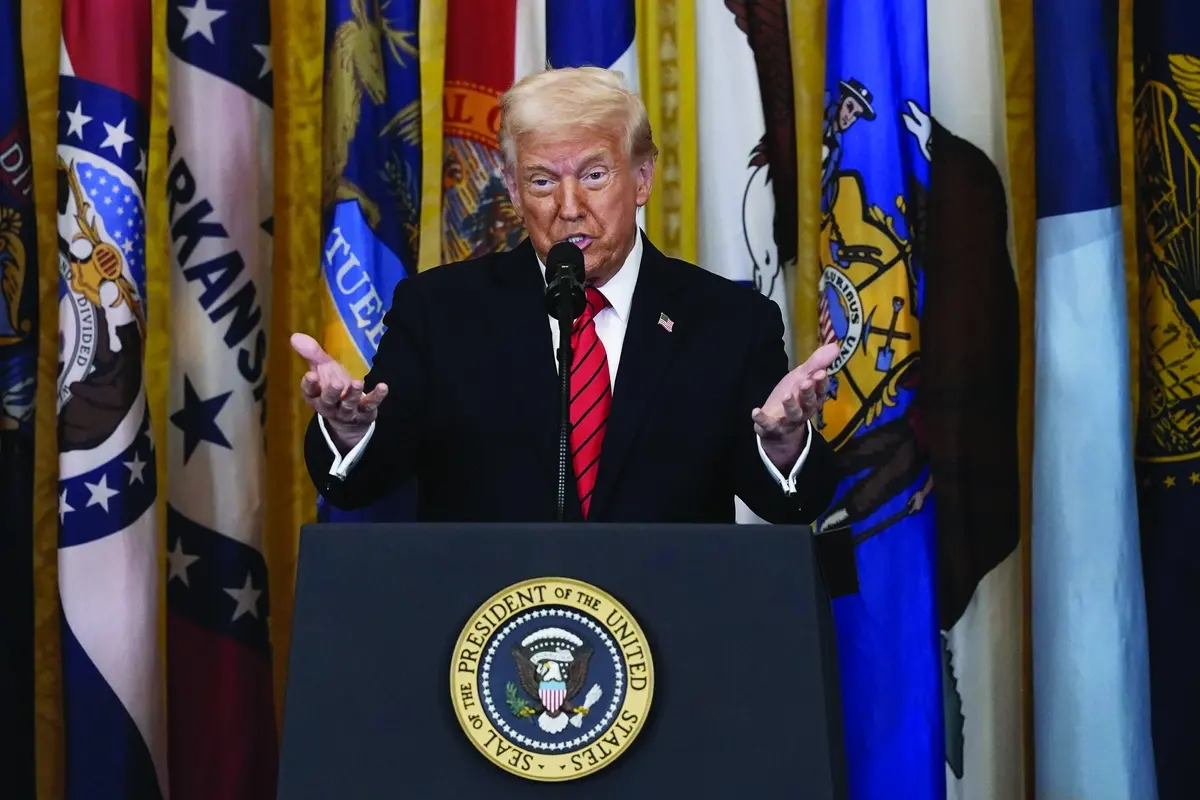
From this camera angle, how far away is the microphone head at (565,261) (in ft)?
5.12

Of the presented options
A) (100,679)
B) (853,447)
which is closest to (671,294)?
(853,447)

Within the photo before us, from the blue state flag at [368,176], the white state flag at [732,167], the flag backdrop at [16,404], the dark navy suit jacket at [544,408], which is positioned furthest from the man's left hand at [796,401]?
the flag backdrop at [16,404]

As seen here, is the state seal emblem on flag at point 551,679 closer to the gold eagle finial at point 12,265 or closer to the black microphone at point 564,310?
the black microphone at point 564,310

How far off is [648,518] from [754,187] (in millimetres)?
1166

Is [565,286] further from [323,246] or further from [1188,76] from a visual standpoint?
[1188,76]

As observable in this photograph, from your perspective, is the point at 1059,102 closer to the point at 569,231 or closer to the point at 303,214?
the point at 569,231

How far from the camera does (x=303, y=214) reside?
117 inches

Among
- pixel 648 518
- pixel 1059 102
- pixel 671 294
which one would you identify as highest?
pixel 1059 102

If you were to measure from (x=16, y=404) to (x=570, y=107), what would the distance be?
55.5 inches

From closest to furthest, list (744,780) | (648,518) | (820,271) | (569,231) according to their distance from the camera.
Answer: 1. (744,780)
2. (648,518)
3. (569,231)
4. (820,271)

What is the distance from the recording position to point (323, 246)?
2893mm

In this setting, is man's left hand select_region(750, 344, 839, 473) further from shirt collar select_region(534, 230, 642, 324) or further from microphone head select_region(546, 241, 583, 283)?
shirt collar select_region(534, 230, 642, 324)

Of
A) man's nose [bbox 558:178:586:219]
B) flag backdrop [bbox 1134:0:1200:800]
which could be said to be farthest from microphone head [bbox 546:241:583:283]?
flag backdrop [bbox 1134:0:1200:800]

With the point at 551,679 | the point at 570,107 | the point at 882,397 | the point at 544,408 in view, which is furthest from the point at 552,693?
the point at 882,397
